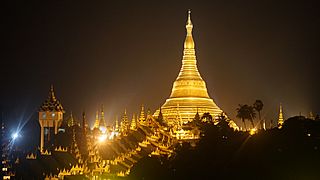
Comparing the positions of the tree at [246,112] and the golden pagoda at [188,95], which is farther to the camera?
the golden pagoda at [188,95]

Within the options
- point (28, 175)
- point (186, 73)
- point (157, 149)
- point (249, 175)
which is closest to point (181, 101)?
point (186, 73)

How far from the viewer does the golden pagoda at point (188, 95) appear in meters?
54.3

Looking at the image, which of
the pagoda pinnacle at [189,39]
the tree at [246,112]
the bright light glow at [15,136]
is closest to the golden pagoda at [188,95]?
the pagoda pinnacle at [189,39]

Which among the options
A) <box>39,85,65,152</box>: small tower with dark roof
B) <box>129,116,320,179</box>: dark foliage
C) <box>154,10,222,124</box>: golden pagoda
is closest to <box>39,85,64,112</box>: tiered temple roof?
<box>39,85,65,152</box>: small tower with dark roof

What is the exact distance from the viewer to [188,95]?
55875 millimetres

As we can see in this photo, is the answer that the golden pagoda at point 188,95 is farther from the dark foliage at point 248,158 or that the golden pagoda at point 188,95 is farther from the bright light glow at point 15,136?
the dark foliage at point 248,158

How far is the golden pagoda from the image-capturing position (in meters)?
54.3

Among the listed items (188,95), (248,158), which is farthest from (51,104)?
(248,158)

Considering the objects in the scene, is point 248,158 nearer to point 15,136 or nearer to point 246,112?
point 246,112

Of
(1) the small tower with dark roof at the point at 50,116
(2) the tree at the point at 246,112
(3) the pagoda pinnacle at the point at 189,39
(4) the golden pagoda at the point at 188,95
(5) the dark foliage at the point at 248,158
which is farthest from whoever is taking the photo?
(3) the pagoda pinnacle at the point at 189,39

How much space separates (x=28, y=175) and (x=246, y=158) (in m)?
10.4

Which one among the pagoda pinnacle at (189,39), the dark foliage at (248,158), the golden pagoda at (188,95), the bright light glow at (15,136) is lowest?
the dark foliage at (248,158)

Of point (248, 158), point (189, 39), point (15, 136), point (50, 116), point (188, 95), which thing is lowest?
point (248, 158)

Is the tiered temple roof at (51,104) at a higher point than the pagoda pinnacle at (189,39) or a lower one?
lower
